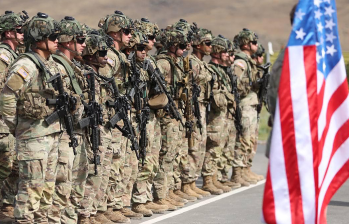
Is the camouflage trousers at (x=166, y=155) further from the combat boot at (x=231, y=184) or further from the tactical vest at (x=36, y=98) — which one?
the tactical vest at (x=36, y=98)

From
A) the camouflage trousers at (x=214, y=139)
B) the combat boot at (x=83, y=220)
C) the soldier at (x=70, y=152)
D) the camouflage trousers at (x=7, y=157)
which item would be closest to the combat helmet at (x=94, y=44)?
the soldier at (x=70, y=152)

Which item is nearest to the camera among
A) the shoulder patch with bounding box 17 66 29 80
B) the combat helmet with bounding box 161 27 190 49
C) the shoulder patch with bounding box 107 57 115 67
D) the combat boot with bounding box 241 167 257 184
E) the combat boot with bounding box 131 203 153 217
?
the shoulder patch with bounding box 17 66 29 80

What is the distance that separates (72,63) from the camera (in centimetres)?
820

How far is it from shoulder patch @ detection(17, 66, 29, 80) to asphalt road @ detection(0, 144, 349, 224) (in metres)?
2.25

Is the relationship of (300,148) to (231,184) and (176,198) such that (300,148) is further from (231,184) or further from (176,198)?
(231,184)

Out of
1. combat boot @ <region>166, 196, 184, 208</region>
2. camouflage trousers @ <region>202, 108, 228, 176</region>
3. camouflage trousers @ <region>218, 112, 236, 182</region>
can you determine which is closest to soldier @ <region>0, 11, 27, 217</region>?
combat boot @ <region>166, 196, 184, 208</region>

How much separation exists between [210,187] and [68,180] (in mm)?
4411

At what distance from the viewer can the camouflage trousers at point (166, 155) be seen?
10586 mm

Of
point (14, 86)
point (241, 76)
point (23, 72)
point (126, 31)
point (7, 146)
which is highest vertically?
point (126, 31)

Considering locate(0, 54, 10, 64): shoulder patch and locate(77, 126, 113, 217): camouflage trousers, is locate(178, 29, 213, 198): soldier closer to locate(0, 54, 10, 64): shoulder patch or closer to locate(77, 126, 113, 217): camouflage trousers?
locate(77, 126, 113, 217): camouflage trousers

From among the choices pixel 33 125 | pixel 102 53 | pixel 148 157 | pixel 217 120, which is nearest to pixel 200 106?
pixel 217 120

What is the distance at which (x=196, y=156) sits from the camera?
1178cm

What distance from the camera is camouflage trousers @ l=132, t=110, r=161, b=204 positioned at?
10.0 meters

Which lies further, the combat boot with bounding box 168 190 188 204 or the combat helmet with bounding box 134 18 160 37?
the combat boot with bounding box 168 190 188 204
